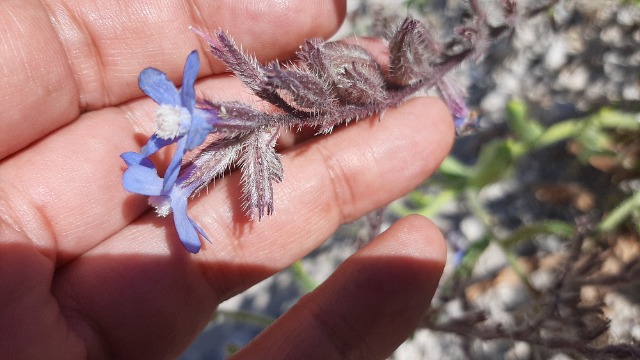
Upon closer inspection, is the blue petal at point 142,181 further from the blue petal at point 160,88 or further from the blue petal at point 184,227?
the blue petal at point 160,88

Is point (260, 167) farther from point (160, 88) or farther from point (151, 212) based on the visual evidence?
point (151, 212)

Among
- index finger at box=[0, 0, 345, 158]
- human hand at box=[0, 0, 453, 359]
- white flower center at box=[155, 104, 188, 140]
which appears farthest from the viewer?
index finger at box=[0, 0, 345, 158]

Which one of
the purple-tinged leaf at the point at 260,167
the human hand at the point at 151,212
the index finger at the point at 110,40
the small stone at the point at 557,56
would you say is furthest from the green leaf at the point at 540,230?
the purple-tinged leaf at the point at 260,167

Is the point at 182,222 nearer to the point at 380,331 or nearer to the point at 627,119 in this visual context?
the point at 380,331

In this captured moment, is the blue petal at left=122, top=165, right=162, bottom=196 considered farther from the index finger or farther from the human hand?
the index finger

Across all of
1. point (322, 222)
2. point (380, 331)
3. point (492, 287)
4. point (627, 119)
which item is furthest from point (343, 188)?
point (627, 119)

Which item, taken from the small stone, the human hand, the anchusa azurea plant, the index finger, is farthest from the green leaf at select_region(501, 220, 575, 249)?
the index finger
